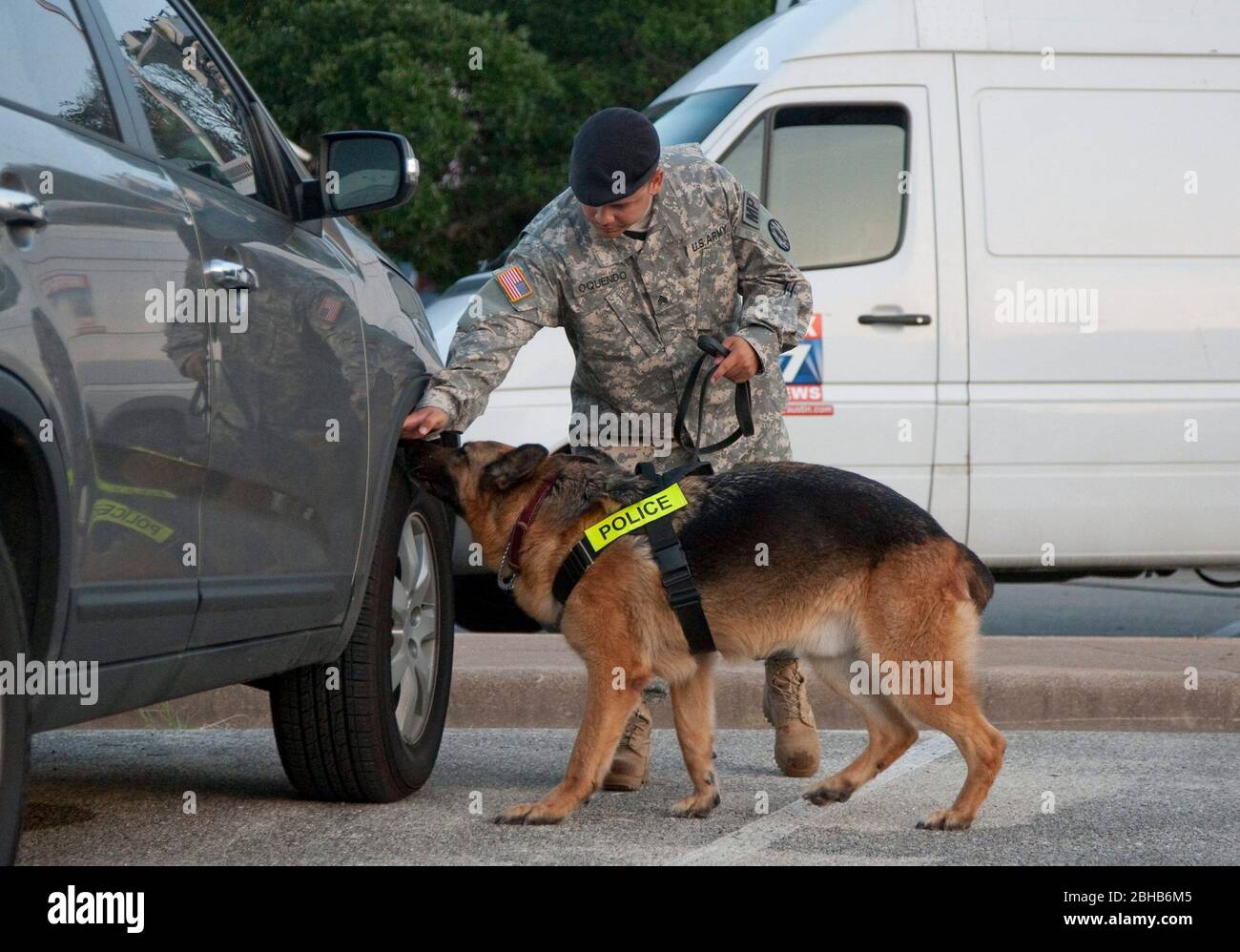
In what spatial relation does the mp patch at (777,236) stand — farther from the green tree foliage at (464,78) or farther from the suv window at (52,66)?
the green tree foliage at (464,78)

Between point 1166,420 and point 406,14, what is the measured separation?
24.1 ft

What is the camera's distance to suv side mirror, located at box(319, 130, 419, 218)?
13.9ft

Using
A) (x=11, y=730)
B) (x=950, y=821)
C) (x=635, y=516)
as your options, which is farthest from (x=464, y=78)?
(x=11, y=730)

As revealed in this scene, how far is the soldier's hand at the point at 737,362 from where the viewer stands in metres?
4.87

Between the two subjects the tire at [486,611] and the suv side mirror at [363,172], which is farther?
the tire at [486,611]

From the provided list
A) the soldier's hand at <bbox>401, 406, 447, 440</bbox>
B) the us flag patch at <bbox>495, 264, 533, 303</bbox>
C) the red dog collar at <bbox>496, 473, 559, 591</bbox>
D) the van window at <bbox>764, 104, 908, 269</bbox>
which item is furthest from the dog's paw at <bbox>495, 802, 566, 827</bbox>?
the van window at <bbox>764, 104, 908, 269</bbox>

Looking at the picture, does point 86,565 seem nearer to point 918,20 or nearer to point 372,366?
point 372,366

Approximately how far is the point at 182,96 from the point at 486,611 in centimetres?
457

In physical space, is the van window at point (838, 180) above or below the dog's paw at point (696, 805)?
above

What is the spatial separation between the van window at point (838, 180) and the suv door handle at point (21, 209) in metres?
4.89

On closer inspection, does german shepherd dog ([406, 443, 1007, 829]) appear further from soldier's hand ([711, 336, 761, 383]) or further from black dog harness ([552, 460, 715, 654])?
soldier's hand ([711, 336, 761, 383])

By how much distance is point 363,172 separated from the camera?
4.35 metres

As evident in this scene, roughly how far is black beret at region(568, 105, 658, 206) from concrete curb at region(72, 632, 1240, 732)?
6.57ft

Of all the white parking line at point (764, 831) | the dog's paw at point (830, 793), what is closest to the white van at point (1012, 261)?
the white parking line at point (764, 831)
